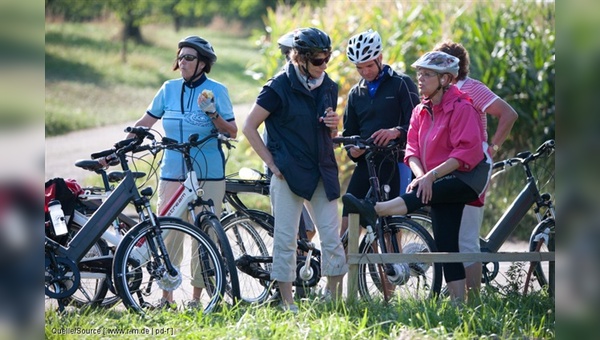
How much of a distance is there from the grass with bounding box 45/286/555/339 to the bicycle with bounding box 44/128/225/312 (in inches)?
9.2

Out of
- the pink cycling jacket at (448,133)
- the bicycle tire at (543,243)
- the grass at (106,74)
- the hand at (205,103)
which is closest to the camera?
the pink cycling jacket at (448,133)

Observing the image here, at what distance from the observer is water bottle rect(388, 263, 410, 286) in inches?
305

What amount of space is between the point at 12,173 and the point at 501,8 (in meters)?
12.6

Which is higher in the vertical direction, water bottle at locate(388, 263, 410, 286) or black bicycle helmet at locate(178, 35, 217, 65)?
black bicycle helmet at locate(178, 35, 217, 65)

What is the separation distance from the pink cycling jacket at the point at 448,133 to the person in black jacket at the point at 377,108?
595 millimetres

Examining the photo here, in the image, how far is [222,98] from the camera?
7.88 meters

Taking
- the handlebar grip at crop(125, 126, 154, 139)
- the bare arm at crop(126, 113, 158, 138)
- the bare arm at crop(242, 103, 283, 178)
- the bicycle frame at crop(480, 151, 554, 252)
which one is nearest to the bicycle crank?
the handlebar grip at crop(125, 126, 154, 139)

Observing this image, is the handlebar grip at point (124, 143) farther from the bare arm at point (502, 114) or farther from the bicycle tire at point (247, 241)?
the bare arm at point (502, 114)

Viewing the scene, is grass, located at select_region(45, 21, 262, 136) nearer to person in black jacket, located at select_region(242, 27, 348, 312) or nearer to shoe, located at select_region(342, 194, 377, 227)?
person in black jacket, located at select_region(242, 27, 348, 312)

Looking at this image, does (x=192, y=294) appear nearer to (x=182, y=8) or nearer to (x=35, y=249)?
(x=35, y=249)

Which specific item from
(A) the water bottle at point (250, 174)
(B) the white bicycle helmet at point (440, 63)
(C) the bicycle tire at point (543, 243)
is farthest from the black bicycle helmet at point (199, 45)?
(C) the bicycle tire at point (543, 243)

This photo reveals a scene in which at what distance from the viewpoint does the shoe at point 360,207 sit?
23.6ft

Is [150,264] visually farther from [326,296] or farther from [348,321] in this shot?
[348,321]

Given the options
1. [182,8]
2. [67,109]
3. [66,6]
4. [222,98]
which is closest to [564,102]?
[222,98]
